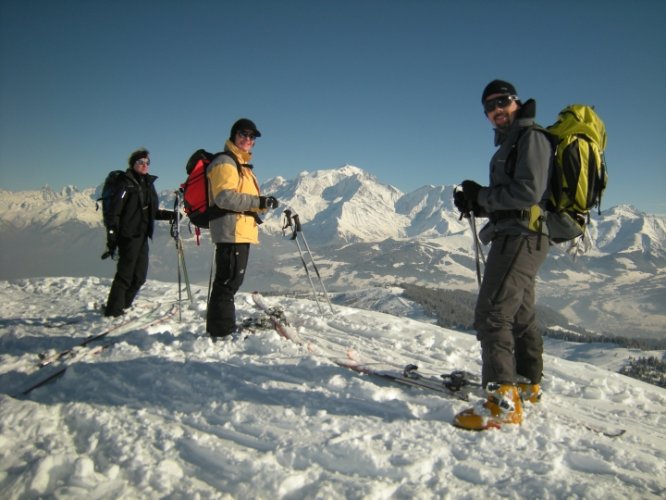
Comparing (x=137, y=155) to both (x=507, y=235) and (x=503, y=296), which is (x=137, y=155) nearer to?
(x=507, y=235)

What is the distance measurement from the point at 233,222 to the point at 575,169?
188 inches

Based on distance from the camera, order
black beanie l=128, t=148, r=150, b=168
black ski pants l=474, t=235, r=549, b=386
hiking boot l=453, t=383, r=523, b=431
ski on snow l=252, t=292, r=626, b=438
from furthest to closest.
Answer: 1. black beanie l=128, t=148, r=150, b=168
2. ski on snow l=252, t=292, r=626, b=438
3. black ski pants l=474, t=235, r=549, b=386
4. hiking boot l=453, t=383, r=523, b=431

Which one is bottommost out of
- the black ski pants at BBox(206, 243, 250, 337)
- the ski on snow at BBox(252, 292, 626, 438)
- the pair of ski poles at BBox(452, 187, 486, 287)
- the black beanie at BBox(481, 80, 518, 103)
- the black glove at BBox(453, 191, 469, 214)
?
the ski on snow at BBox(252, 292, 626, 438)

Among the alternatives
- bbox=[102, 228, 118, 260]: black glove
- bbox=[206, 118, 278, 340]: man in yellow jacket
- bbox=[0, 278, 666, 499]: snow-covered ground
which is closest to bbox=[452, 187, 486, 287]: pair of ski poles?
bbox=[0, 278, 666, 499]: snow-covered ground

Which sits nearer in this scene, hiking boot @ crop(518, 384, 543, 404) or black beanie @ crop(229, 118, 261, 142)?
hiking boot @ crop(518, 384, 543, 404)

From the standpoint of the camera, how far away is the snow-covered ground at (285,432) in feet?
10.1

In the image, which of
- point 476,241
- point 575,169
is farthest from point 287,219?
point 575,169

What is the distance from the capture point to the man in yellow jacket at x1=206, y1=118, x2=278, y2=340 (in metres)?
6.32

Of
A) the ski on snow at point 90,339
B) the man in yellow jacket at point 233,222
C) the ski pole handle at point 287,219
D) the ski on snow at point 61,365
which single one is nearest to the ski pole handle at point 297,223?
the ski pole handle at point 287,219

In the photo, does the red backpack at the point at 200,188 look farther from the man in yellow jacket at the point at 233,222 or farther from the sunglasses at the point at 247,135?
the sunglasses at the point at 247,135

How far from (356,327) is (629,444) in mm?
5362

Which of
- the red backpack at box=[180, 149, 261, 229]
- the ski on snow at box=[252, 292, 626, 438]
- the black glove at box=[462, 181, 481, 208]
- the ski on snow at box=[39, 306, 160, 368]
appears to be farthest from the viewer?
the red backpack at box=[180, 149, 261, 229]

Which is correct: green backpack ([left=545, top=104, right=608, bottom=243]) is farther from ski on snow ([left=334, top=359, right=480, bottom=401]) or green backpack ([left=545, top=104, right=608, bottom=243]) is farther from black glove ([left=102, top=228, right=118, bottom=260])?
black glove ([left=102, top=228, right=118, bottom=260])

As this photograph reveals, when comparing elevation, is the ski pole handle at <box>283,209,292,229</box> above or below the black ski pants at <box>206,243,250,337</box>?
above
